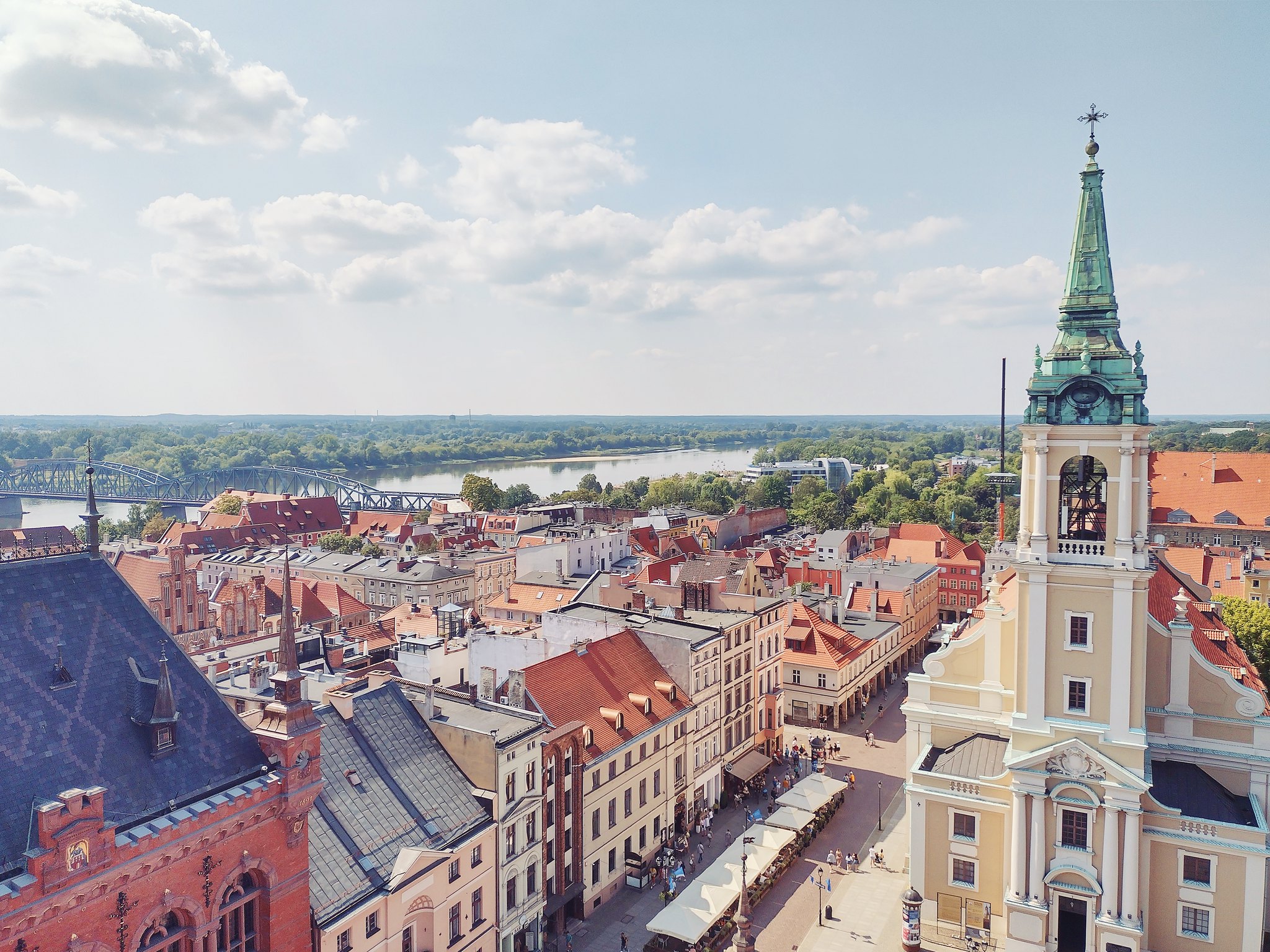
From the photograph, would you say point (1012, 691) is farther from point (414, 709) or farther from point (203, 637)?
point (203, 637)

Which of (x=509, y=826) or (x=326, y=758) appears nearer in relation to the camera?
(x=326, y=758)

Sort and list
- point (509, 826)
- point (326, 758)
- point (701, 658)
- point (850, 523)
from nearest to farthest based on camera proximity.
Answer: point (326, 758) < point (509, 826) < point (701, 658) < point (850, 523)

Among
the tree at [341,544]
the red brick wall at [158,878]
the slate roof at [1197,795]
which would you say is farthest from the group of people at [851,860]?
the tree at [341,544]

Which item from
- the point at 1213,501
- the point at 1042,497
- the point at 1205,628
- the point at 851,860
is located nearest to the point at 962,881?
the point at 851,860

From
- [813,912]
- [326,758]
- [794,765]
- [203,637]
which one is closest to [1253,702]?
[813,912]

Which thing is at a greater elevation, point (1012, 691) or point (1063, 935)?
point (1012, 691)

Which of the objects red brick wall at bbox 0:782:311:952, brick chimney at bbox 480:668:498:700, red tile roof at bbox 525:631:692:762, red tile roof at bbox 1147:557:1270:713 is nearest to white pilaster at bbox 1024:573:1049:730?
red tile roof at bbox 1147:557:1270:713

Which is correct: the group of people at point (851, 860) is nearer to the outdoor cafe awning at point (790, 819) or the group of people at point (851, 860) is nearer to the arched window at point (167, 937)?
the outdoor cafe awning at point (790, 819)
